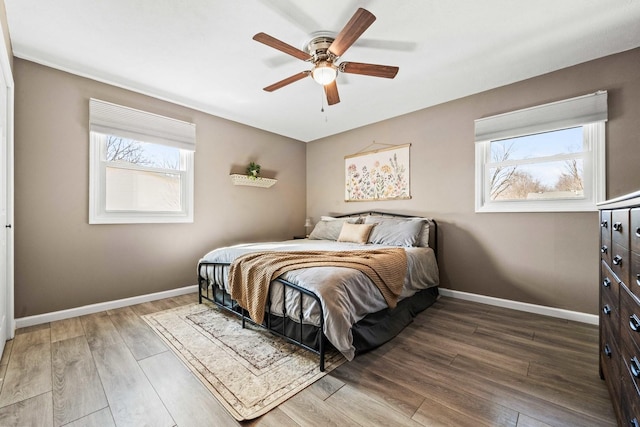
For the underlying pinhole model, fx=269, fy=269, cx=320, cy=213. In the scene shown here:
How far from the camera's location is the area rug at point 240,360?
5.04ft

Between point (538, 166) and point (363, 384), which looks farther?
point (538, 166)

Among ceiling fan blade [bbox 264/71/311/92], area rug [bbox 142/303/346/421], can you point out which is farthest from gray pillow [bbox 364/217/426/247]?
ceiling fan blade [bbox 264/71/311/92]

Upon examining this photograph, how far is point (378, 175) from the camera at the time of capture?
4.14 m

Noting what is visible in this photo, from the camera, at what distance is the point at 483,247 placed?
125 inches

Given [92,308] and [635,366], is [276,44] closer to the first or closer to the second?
[635,366]

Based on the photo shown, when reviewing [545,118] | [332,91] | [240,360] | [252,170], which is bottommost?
[240,360]

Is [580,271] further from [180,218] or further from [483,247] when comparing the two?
[180,218]

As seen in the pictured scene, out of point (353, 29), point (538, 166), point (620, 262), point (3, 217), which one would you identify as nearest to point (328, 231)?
point (538, 166)

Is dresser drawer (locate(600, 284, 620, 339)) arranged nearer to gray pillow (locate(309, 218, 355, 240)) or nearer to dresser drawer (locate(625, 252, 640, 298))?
dresser drawer (locate(625, 252, 640, 298))

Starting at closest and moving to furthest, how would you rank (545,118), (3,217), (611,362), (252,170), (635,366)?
(635,366)
(611,362)
(3,217)
(545,118)
(252,170)

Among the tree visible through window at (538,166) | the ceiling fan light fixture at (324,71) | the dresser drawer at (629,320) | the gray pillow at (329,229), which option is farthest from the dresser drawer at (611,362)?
the gray pillow at (329,229)

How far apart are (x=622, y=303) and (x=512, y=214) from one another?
6.77 feet

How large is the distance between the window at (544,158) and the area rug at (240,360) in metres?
2.61

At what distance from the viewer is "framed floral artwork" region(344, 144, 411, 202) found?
3881 millimetres
